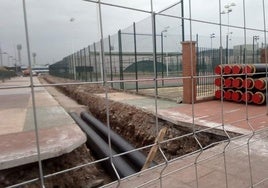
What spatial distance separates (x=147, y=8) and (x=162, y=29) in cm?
825

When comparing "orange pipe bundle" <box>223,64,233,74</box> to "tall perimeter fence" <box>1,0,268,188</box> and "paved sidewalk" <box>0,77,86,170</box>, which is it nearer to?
"tall perimeter fence" <box>1,0,268,188</box>

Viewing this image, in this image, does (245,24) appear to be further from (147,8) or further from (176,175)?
(176,175)

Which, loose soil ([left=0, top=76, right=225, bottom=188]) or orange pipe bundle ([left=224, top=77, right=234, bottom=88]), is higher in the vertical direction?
orange pipe bundle ([left=224, top=77, right=234, bottom=88])

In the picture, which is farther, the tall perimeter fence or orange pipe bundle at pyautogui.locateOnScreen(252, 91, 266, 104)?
orange pipe bundle at pyautogui.locateOnScreen(252, 91, 266, 104)

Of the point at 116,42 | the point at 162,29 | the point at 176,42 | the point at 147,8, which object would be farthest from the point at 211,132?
the point at 116,42

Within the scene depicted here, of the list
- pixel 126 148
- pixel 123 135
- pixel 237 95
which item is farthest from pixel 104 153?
pixel 237 95

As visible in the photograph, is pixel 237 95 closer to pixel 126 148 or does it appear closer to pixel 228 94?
pixel 228 94

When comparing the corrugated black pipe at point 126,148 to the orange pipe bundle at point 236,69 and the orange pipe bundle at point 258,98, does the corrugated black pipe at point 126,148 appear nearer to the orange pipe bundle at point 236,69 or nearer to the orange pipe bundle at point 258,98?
the orange pipe bundle at point 236,69

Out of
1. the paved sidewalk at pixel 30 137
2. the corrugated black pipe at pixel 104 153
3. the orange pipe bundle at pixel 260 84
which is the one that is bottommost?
the corrugated black pipe at pixel 104 153

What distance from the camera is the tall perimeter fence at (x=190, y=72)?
6.84 feet

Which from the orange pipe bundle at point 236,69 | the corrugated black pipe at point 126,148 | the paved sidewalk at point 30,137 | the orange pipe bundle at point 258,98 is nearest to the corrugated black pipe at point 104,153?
the corrugated black pipe at point 126,148

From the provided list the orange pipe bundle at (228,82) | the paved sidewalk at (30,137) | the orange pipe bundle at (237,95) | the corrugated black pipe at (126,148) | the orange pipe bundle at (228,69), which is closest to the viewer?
the paved sidewalk at (30,137)

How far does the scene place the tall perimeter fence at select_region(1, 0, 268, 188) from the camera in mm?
2085

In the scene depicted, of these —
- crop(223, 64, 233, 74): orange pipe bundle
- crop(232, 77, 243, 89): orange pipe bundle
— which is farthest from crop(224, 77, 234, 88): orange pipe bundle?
crop(223, 64, 233, 74): orange pipe bundle
